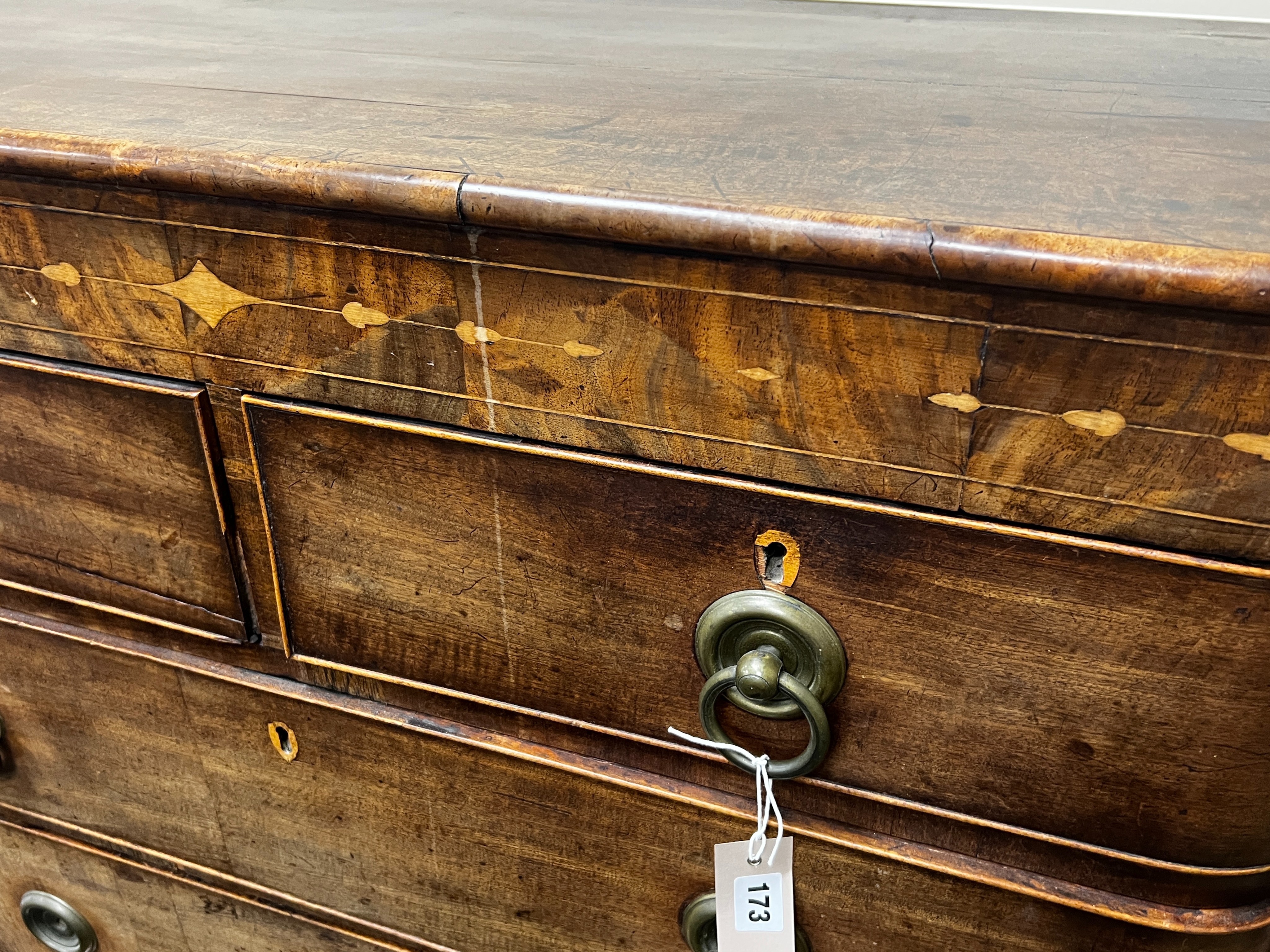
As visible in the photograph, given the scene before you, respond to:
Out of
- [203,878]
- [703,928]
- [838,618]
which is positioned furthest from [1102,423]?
[203,878]

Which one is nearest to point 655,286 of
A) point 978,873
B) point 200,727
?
point 978,873

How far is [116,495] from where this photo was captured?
62 cm

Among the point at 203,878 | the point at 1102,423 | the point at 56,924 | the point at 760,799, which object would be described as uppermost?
the point at 1102,423

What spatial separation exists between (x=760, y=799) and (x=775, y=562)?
135mm

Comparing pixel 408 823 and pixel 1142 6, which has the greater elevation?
pixel 1142 6

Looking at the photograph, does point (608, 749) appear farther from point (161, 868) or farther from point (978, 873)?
point (161, 868)

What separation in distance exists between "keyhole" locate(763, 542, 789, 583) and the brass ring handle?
4 cm

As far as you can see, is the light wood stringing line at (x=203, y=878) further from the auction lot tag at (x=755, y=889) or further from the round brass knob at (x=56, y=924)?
the auction lot tag at (x=755, y=889)

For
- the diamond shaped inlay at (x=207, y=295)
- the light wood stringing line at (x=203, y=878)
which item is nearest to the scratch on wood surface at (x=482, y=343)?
the diamond shaped inlay at (x=207, y=295)

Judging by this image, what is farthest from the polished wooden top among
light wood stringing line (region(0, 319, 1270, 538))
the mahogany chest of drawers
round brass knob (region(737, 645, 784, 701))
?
round brass knob (region(737, 645, 784, 701))

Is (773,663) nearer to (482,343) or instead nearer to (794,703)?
(794,703)

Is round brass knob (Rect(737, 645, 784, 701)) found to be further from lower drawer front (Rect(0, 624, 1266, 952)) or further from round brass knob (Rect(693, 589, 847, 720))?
lower drawer front (Rect(0, 624, 1266, 952))

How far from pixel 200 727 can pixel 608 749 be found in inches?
11.7

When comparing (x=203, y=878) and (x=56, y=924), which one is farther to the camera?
(x=56, y=924)
